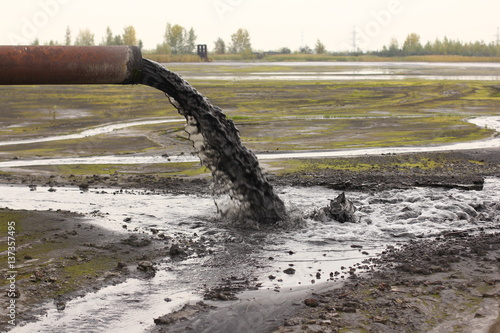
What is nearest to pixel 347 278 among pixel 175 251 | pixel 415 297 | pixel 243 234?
pixel 415 297

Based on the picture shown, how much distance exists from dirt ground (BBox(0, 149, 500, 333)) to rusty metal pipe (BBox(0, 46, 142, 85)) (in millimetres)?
2216

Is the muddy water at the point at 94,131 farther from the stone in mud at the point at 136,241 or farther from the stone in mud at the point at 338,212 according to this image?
the stone in mud at the point at 338,212

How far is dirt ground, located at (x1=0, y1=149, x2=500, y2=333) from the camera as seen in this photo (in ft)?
21.4

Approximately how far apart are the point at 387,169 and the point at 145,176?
524 cm

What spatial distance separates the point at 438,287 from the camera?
733cm

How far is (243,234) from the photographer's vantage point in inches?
388

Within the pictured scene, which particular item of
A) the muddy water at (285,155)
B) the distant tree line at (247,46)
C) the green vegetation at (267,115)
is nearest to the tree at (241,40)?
the distant tree line at (247,46)

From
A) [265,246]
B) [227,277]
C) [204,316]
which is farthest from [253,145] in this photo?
[204,316]

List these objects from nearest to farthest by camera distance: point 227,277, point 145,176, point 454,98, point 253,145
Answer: point 227,277
point 145,176
point 253,145
point 454,98

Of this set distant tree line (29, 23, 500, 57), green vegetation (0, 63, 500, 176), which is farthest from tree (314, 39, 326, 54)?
green vegetation (0, 63, 500, 176)

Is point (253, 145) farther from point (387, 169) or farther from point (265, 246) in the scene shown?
point (265, 246)

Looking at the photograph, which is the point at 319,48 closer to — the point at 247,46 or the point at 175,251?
the point at 247,46

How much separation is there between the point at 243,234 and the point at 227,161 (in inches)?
58.7

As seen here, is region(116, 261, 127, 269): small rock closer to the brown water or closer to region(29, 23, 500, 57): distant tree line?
the brown water
